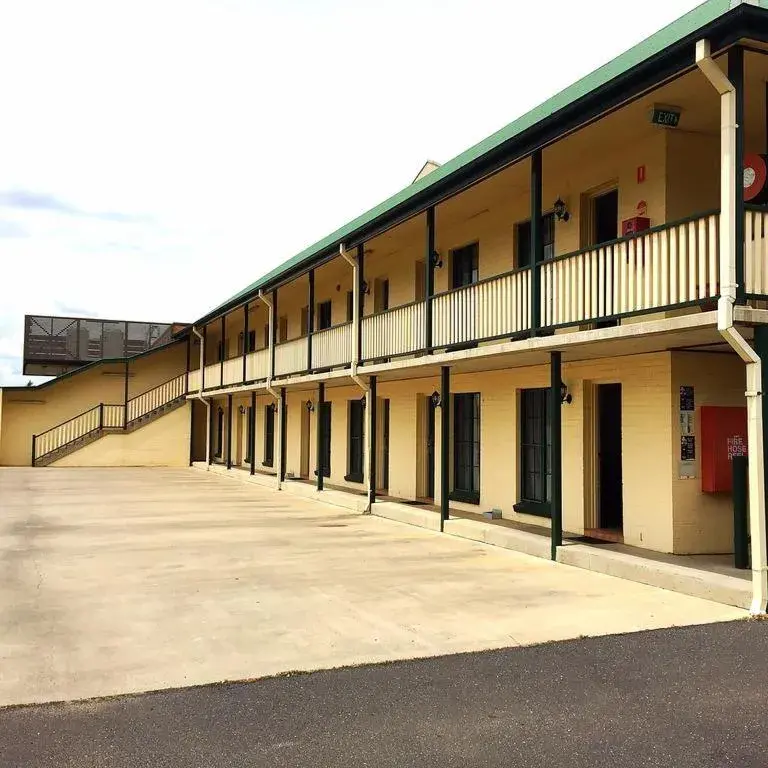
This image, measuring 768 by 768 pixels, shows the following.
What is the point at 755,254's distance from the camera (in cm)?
734

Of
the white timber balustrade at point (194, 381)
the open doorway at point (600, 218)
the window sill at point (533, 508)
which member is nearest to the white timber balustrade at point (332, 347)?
the window sill at point (533, 508)

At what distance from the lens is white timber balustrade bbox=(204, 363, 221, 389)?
1033 inches

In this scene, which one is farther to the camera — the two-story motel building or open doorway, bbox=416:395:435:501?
open doorway, bbox=416:395:435:501

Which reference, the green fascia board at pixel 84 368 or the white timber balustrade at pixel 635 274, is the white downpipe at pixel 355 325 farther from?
the green fascia board at pixel 84 368

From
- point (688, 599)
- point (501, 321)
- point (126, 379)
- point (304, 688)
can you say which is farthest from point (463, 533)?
point (126, 379)

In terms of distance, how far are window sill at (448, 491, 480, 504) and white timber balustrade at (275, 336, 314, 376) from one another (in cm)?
526

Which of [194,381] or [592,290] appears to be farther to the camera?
[194,381]

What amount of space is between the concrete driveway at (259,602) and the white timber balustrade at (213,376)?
13160 mm

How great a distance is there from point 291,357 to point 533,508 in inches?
337

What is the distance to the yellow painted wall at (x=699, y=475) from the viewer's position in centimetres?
964

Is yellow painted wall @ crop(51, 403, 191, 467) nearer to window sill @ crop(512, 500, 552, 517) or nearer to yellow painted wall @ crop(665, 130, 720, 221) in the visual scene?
window sill @ crop(512, 500, 552, 517)

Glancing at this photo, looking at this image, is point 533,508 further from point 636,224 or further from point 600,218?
point 636,224

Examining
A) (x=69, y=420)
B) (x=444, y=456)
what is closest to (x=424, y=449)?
(x=444, y=456)

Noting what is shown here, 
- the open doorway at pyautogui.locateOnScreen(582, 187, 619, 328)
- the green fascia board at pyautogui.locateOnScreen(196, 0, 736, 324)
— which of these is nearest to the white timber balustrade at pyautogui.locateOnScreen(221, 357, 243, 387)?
the green fascia board at pyautogui.locateOnScreen(196, 0, 736, 324)
